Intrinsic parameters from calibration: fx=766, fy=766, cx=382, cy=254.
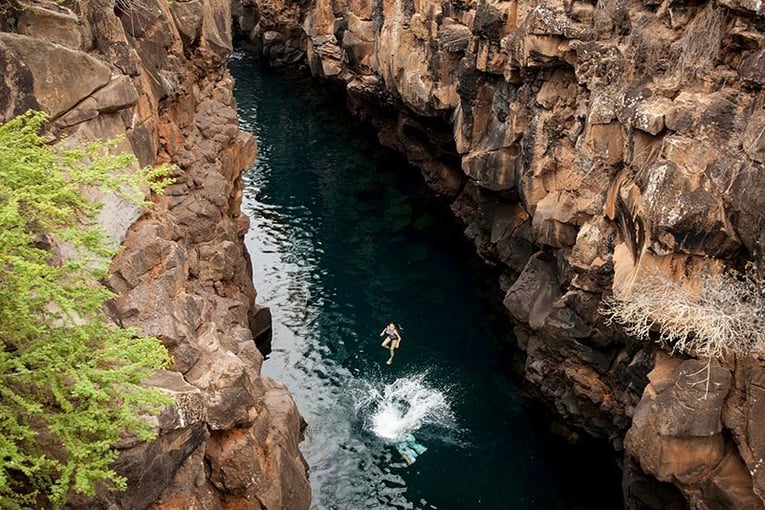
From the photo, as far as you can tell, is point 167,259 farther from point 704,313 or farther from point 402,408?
point 704,313

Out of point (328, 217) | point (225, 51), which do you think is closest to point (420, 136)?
point (328, 217)

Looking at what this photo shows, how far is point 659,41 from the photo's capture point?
1934cm

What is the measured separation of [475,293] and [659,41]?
15.1 meters

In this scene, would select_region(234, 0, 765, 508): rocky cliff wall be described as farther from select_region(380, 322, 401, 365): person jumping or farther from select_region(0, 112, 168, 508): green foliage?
select_region(0, 112, 168, 508): green foliage

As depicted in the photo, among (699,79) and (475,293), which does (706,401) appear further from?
(475,293)

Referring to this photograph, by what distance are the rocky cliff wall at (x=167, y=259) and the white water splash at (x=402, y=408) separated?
524cm

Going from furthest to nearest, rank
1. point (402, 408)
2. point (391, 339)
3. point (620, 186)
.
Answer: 1. point (391, 339)
2. point (402, 408)
3. point (620, 186)

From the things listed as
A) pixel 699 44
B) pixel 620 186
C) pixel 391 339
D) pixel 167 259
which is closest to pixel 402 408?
pixel 391 339

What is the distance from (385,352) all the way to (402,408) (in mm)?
3315

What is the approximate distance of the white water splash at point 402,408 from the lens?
79.8ft

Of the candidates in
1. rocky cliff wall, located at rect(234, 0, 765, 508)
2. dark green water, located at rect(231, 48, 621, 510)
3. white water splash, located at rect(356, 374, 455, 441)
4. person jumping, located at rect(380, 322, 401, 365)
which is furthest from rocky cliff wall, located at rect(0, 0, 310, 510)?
rocky cliff wall, located at rect(234, 0, 765, 508)

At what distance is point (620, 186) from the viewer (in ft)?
65.9

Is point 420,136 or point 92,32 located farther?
point 420,136

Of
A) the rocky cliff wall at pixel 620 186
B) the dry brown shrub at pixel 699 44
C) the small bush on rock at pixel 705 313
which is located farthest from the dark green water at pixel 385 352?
the dry brown shrub at pixel 699 44
